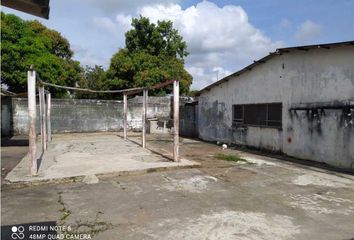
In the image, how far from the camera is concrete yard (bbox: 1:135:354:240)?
5133 millimetres

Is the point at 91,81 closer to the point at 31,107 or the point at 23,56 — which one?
the point at 23,56

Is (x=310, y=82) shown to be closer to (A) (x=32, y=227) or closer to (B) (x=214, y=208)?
(B) (x=214, y=208)

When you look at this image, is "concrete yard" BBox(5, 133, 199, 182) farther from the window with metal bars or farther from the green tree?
the green tree

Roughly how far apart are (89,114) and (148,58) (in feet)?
23.3

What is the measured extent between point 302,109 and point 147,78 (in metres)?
15.9

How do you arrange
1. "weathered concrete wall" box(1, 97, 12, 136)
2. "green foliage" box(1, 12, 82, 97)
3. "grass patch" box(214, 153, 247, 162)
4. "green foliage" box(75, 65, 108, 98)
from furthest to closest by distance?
1. "green foliage" box(75, 65, 108, 98)
2. "green foliage" box(1, 12, 82, 97)
3. "weathered concrete wall" box(1, 97, 12, 136)
4. "grass patch" box(214, 153, 247, 162)

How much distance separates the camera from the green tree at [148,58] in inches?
1059

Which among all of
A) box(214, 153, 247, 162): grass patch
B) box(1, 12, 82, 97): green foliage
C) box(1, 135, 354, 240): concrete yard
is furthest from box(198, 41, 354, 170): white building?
box(1, 12, 82, 97): green foliage

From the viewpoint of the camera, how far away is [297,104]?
12156 mm

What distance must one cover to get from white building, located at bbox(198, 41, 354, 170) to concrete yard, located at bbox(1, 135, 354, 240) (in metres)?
1.71

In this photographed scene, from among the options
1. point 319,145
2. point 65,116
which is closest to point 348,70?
point 319,145

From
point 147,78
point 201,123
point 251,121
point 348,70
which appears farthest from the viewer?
point 147,78

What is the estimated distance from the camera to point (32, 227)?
5.26 meters

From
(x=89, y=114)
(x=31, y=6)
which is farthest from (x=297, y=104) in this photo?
(x=89, y=114)
